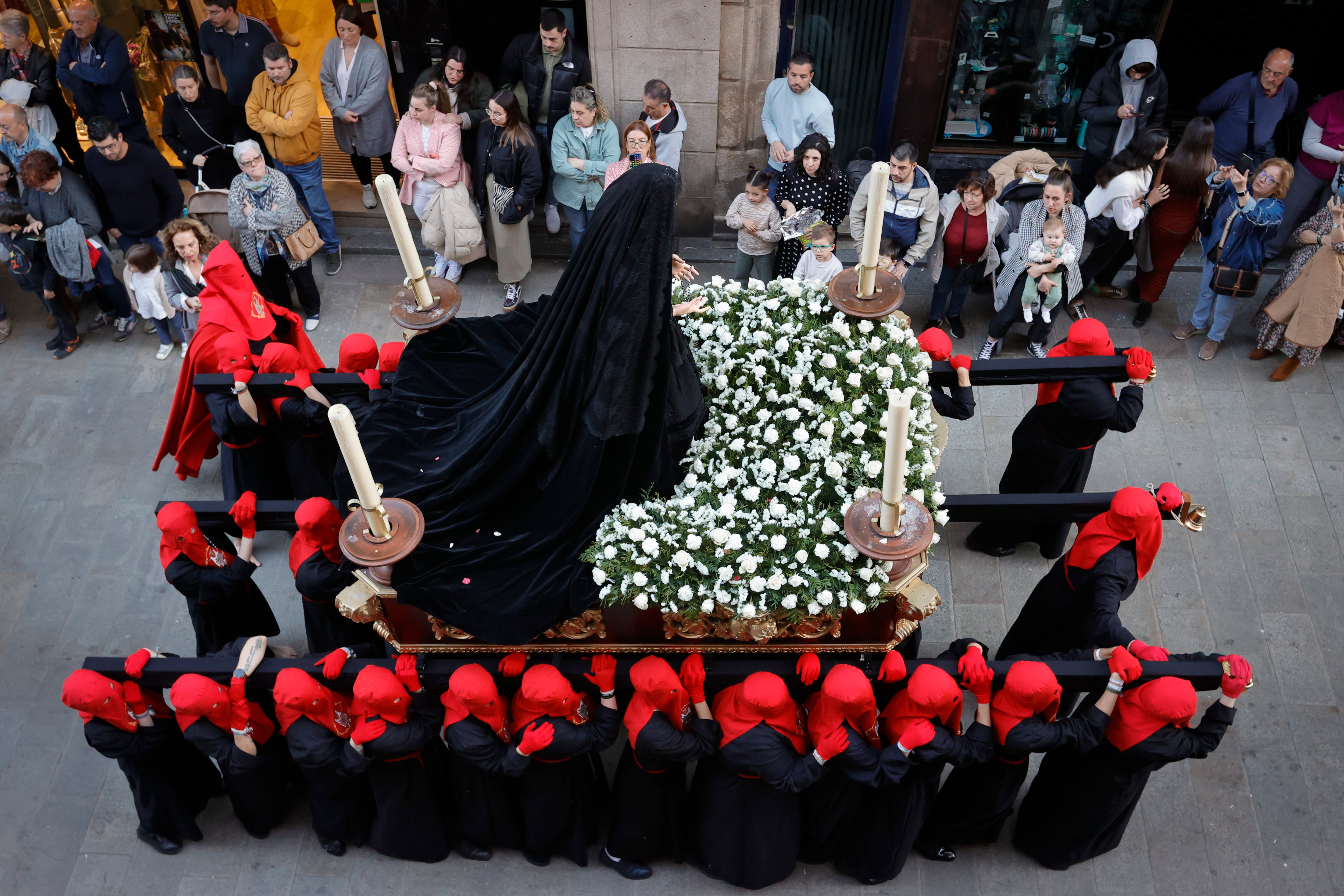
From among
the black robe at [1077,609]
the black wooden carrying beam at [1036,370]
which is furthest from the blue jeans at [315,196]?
the black robe at [1077,609]

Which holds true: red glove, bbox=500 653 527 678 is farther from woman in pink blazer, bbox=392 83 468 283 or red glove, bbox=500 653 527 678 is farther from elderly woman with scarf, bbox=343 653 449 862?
woman in pink blazer, bbox=392 83 468 283

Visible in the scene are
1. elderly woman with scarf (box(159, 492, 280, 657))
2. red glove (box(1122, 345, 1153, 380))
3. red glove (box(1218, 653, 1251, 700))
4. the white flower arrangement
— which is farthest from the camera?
red glove (box(1122, 345, 1153, 380))

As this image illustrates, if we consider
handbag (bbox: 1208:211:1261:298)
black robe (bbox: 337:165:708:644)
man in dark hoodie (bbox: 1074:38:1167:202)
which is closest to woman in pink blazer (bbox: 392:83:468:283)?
black robe (bbox: 337:165:708:644)

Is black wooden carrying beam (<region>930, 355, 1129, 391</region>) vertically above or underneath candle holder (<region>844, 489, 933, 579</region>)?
underneath

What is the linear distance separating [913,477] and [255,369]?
3.88 m

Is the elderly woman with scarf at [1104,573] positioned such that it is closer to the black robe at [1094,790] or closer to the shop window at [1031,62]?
the black robe at [1094,790]

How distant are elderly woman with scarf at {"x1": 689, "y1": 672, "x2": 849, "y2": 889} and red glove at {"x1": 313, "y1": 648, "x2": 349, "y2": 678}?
1680mm

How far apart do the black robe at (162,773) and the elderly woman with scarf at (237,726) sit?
0.58 feet

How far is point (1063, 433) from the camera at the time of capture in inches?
241

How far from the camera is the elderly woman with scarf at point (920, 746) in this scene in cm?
456

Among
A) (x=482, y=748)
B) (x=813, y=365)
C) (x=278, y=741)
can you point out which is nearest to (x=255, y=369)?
(x=278, y=741)

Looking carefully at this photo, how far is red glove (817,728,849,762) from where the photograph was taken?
454 cm

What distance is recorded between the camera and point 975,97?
951 centimetres

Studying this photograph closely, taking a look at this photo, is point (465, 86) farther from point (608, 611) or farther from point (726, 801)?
point (726, 801)
